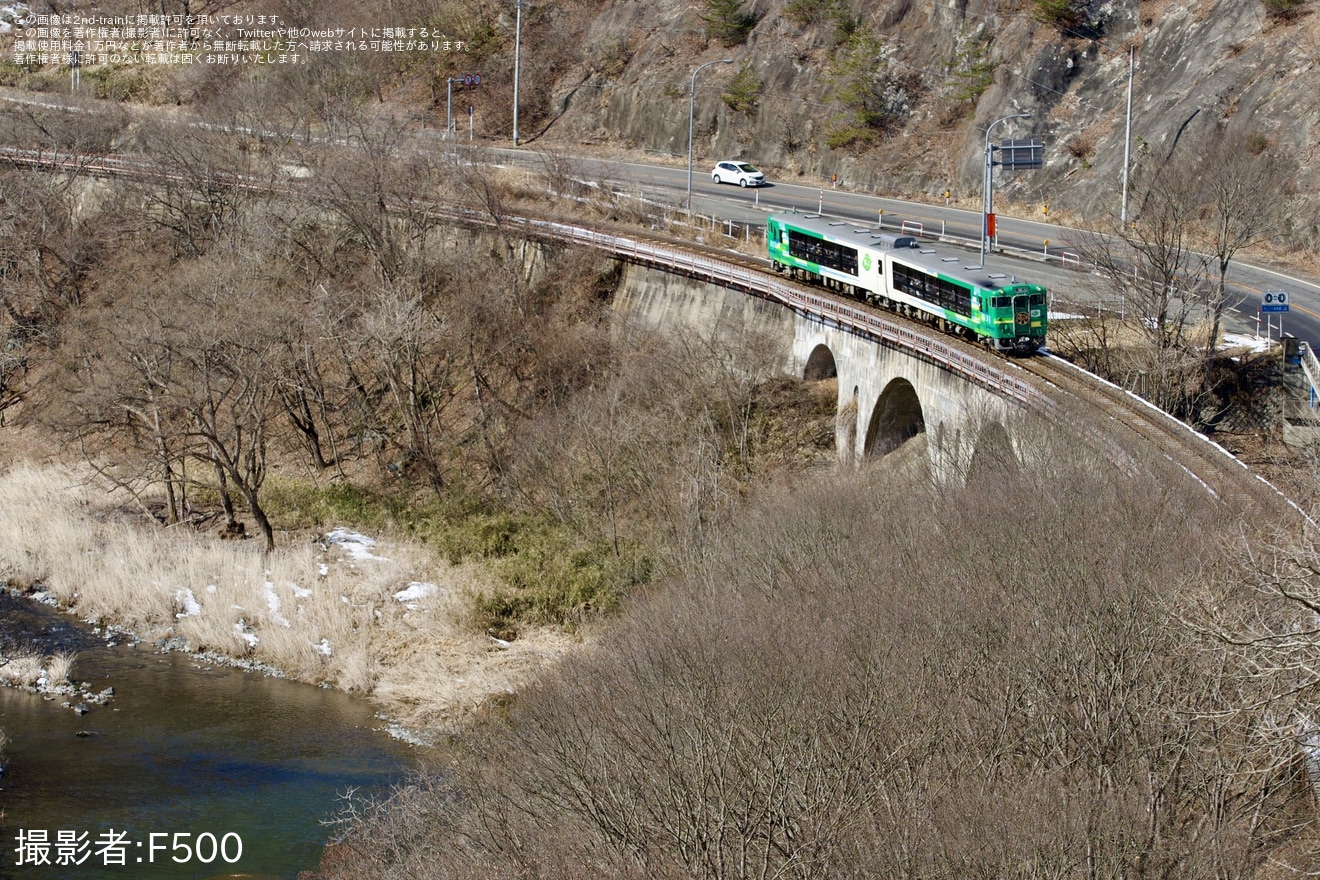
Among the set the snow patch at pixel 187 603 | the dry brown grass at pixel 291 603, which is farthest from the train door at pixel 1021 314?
the snow patch at pixel 187 603

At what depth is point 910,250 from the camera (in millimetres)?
44062

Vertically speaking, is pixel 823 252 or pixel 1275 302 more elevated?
pixel 823 252

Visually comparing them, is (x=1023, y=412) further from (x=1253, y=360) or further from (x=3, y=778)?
(x=3, y=778)

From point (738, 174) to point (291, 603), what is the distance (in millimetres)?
38670

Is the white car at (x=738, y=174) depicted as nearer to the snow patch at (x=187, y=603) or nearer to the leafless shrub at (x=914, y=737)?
the snow patch at (x=187, y=603)

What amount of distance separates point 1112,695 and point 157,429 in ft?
107

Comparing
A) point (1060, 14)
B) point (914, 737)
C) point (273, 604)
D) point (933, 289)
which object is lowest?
point (273, 604)

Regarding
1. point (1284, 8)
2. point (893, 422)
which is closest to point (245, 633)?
point (893, 422)

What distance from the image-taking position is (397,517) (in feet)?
154

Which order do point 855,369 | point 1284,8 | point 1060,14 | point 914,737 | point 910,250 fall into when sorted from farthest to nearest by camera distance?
point 1060,14 < point 1284,8 < point 855,369 < point 910,250 < point 914,737

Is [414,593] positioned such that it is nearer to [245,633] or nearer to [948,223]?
[245,633]

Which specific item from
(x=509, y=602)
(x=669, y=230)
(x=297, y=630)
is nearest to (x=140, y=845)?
(x=297, y=630)

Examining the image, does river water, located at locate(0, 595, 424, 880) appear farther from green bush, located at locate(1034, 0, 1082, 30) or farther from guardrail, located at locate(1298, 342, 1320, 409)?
green bush, located at locate(1034, 0, 1082, 30)

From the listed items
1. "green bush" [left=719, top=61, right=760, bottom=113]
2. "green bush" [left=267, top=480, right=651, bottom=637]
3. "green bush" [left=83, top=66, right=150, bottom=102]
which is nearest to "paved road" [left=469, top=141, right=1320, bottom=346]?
"green bush" [left=719, top=61, right=760, bottom=113]
